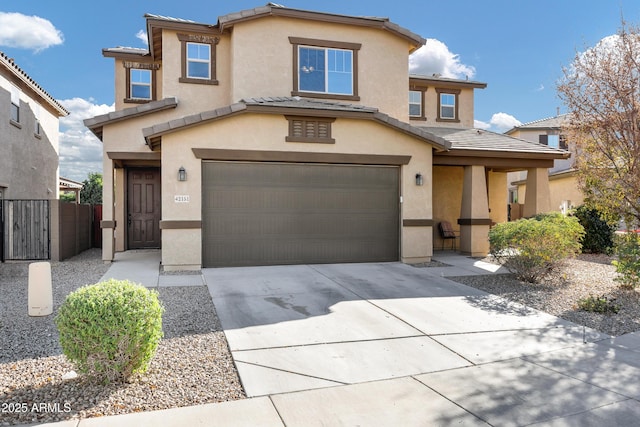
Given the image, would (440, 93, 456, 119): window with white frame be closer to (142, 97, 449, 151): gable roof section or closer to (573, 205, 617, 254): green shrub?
(142, 97, 449, 151): gable roof section

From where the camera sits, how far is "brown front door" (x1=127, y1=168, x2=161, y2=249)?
15.2 meters

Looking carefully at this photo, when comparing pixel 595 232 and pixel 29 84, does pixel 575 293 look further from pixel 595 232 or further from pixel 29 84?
pixel 29 84

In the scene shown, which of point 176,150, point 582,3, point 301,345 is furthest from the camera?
point 582,3

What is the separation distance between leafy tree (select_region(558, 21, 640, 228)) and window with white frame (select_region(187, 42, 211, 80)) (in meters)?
9.60

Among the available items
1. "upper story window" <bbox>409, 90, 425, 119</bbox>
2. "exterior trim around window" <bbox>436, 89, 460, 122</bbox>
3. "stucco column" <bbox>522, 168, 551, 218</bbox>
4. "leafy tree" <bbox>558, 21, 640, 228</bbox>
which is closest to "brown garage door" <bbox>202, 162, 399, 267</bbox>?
"leafy tree" <bbox>558, 21, 640, 228</bbox>

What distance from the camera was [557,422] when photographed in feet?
12.0

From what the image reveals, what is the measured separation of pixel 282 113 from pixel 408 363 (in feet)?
25.0

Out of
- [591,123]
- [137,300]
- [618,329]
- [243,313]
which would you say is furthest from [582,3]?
[137,300]

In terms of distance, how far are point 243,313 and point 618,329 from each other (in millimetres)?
5492

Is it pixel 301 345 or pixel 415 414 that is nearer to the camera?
pixel 415 414

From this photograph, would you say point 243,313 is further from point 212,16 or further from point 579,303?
point 212,16

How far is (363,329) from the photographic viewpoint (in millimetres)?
6141

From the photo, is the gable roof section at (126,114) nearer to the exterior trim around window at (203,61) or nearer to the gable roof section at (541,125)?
the exterior trim around window at (203,61)

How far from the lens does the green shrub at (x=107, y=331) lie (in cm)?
392
